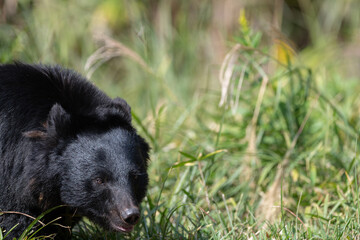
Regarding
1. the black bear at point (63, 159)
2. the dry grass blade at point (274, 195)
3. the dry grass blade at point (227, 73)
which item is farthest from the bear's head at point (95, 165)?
the dry grass blade at point (274, 195)

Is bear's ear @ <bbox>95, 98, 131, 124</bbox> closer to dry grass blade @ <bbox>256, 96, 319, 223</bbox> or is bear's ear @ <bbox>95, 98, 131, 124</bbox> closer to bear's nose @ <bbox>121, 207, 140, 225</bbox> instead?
bear's nose @ <bbox>121, 207, 140, 225</bbox>

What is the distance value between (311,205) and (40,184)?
2.73 m

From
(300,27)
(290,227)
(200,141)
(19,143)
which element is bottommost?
(300,27)

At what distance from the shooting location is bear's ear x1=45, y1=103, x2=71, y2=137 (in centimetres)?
→ 385

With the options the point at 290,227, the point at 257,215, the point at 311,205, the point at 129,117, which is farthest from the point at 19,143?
the point at 311,205

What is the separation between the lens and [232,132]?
20.5ft

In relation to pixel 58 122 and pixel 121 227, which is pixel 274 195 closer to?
pixel 121 227

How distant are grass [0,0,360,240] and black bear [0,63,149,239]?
0.59 m

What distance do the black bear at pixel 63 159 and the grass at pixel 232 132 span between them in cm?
59

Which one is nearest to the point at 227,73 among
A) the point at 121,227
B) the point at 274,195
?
the point at 274,195

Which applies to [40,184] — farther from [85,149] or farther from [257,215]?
[257,215]

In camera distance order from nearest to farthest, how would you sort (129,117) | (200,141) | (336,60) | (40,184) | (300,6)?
(40,184), (129,117), (200,141), (336,60), (300,6)

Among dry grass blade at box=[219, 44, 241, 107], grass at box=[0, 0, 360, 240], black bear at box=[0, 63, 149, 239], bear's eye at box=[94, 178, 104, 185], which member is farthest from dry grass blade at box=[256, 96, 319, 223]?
bear's eye at box=[94, 178, 104, 185]

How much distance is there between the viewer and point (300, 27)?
1324cm
